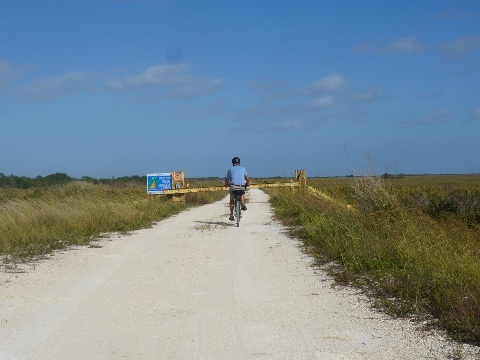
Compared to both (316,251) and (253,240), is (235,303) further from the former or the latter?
(253,240)

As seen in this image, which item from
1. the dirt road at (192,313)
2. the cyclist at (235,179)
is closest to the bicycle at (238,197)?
the cyclist at (235,179)

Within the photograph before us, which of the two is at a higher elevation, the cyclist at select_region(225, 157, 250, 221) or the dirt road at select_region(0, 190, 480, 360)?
the cyclist at select_region(225, 157, 250, 221)

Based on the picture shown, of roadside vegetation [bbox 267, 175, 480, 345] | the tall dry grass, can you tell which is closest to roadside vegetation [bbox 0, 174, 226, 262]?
the tall dry grass

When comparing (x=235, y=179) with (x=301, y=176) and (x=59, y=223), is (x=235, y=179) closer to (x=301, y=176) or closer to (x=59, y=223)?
(x=59, y=223)

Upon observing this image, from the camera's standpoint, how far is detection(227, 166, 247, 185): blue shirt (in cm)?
1927

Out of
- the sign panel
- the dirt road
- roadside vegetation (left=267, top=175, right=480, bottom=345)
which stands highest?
Answer: the sign panel

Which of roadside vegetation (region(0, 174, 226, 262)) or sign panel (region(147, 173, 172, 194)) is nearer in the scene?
roadside vegetation (region(0, 174, 226, 262))

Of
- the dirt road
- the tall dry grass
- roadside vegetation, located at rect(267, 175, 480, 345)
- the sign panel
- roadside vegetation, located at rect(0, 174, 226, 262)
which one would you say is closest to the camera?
the dirt road

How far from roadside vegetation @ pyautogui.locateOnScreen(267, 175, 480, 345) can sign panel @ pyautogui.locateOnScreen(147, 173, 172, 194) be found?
13437 millimetres

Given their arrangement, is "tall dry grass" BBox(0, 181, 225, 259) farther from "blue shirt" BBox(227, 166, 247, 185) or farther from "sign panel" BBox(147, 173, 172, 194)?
"sign panel" BBox(147, 173, 172, 194)

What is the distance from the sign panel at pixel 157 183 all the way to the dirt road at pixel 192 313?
1902cm

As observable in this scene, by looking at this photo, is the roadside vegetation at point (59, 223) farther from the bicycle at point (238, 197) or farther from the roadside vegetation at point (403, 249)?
the roadside vegetation at point (403, 249)

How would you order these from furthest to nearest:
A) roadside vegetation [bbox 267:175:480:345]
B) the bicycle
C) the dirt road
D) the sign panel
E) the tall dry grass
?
the sign panel → the bicycle → the tall dry grass → roadside vegetation [bbox 267:175:480:345] → the dirt road

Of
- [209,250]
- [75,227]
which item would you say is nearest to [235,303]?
[209,250]
